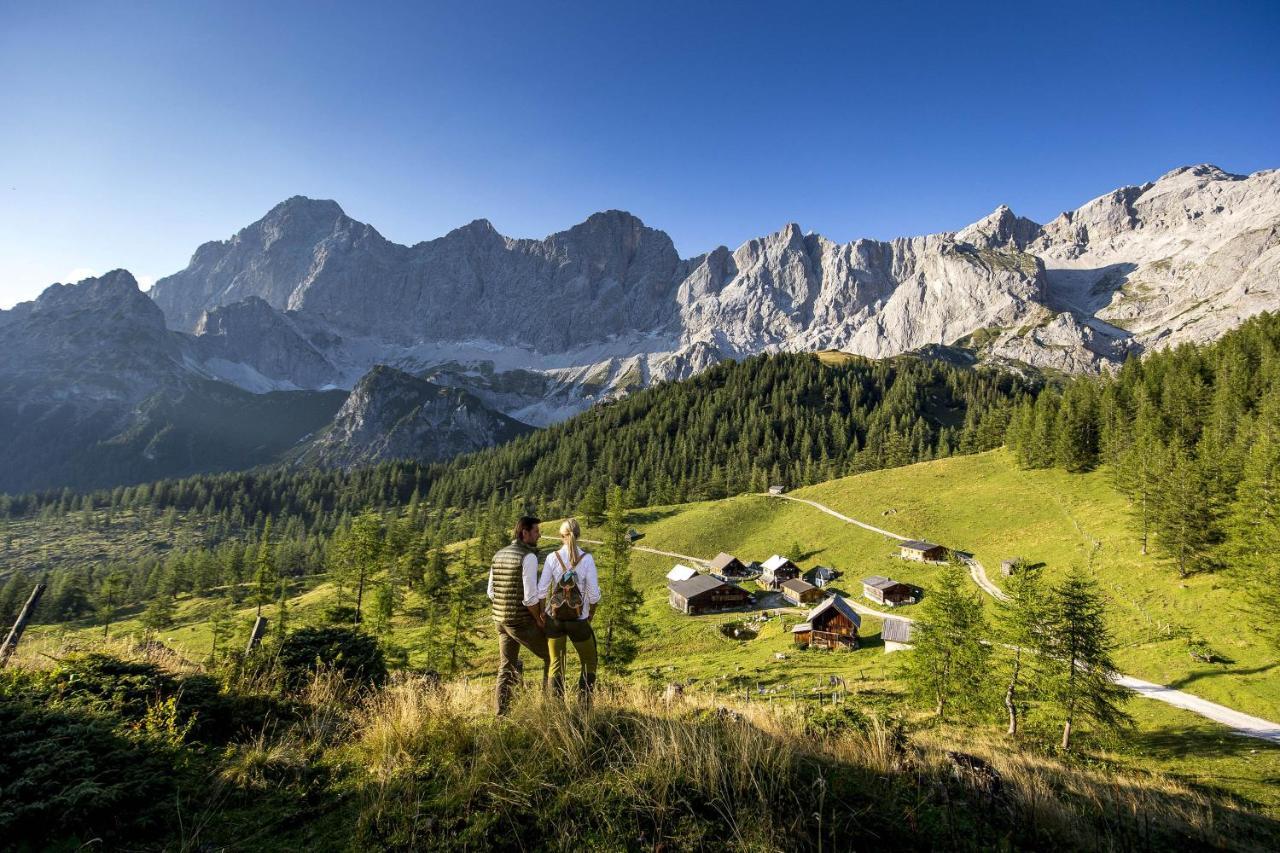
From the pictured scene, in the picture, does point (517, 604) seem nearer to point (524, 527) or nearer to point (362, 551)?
point (524, 527)

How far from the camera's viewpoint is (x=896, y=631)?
48.0 meters

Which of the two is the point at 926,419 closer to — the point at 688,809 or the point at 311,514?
the point at 688,809

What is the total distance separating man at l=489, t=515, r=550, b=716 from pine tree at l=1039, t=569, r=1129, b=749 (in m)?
29.4

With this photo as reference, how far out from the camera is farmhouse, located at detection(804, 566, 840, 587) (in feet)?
225

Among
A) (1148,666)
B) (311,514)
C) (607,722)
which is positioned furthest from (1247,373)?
(311,514)

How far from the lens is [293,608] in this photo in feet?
271

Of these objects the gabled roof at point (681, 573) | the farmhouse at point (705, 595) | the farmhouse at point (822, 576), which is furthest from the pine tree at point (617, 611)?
the farmhouse at point (822, 576)

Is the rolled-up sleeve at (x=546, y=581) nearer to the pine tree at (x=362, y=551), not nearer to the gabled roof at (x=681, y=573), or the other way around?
the pine tree at (x=362, y=551)

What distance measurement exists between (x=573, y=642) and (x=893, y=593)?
6026 cm

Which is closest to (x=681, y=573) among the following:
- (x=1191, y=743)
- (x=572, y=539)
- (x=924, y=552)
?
(x=924, y=552)

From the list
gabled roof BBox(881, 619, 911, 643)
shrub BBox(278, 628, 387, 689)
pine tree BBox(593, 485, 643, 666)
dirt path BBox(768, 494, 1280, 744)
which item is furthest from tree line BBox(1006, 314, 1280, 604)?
shrub BBox(278, 628, 387, 689)

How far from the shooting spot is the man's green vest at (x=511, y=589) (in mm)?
9430

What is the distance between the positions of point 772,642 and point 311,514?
187 m

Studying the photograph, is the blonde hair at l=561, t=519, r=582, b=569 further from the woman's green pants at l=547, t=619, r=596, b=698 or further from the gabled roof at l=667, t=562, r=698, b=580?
the gabled roof at l=667, t=562, r=698, b=580
